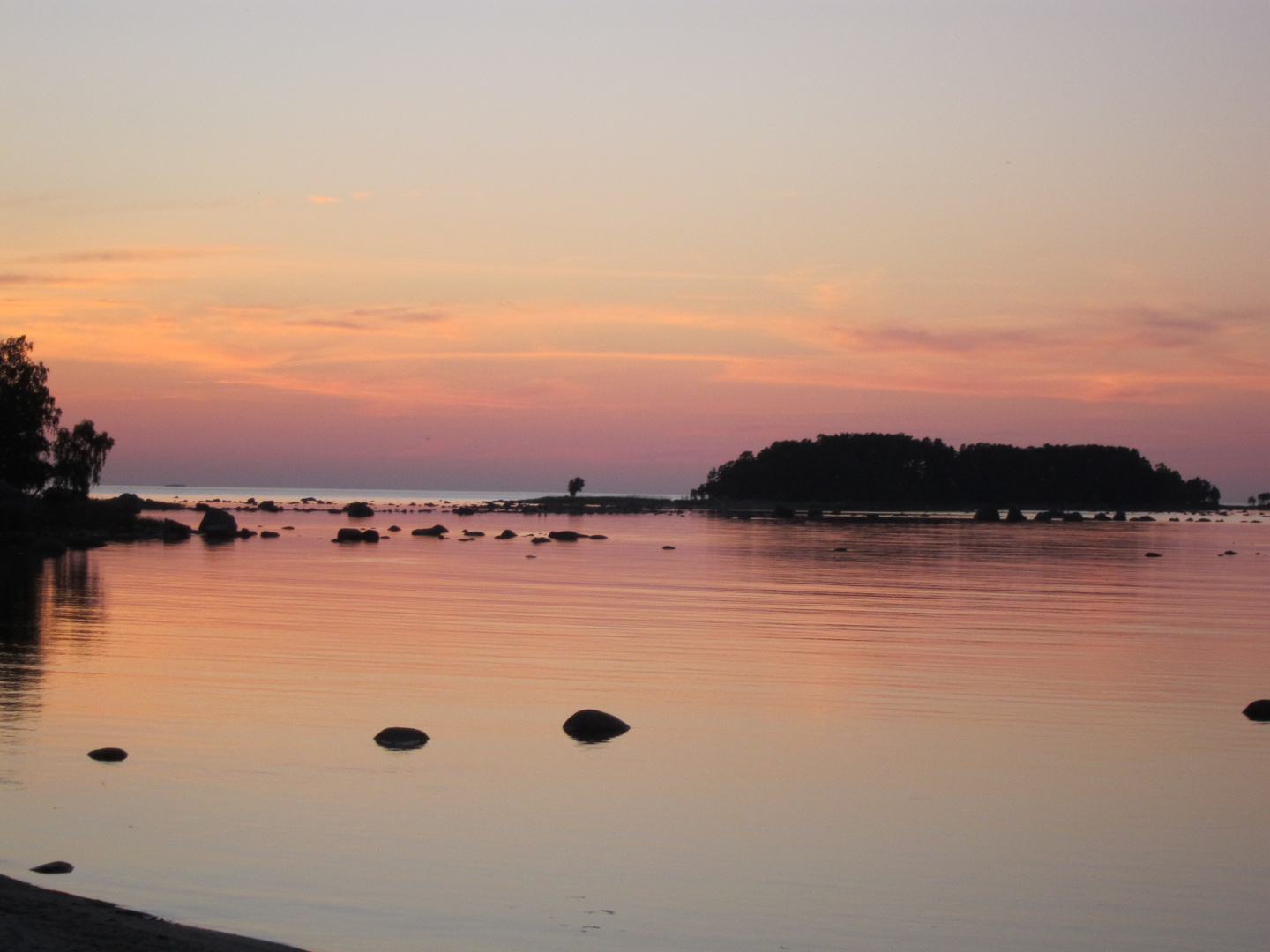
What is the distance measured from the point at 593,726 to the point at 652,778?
8.63ft

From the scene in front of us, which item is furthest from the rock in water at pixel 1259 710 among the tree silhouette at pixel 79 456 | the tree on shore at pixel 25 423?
the tree silhouette at pixel 79 456

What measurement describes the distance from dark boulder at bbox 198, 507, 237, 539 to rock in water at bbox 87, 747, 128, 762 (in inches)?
2866

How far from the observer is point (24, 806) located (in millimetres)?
13367

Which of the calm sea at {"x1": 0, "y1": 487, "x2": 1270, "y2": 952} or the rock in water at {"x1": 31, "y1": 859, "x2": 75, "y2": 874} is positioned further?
the rock in water at {"x1": 31, "y1": 859, "x2": 75, "y2": 874}

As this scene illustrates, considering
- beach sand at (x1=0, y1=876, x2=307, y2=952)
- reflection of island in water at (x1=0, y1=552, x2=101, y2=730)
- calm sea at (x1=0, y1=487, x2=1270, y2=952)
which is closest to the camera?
beach sand at (x1=0, y1=876, x2=307, y2=952)

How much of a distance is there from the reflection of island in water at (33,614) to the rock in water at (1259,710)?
19.5 m

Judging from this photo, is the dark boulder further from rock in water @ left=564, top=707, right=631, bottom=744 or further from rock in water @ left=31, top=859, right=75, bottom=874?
rock in water @ left=31, top=859, right=75, bottom=874

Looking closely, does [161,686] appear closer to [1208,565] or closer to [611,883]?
[611,883]

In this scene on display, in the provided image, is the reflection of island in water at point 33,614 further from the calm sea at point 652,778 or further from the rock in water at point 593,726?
the rock in water at point 593,726

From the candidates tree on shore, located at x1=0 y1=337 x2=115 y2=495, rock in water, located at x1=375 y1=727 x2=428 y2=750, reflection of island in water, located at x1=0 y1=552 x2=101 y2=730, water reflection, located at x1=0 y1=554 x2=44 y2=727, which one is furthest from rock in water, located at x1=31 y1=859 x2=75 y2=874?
tree on shore, located at x1=0 y1=337 x2=115 y2=495

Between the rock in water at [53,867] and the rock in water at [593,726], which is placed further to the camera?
the rock in water at [593,726]

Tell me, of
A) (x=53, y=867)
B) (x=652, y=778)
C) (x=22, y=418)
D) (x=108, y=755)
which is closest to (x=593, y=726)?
(x=652, y=778)

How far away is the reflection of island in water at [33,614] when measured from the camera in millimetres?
20547

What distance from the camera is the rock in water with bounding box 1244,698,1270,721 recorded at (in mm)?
19969
